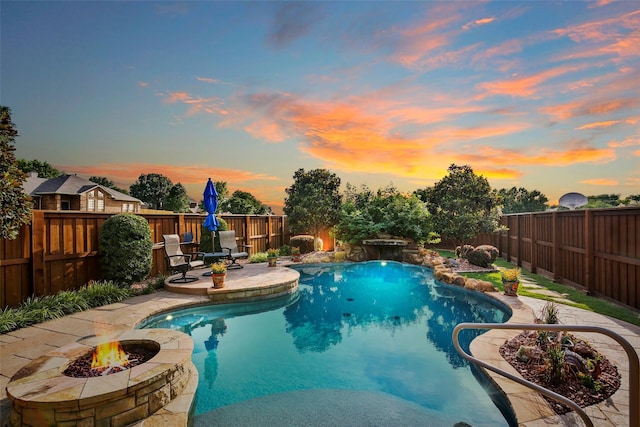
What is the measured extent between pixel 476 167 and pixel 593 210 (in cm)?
655

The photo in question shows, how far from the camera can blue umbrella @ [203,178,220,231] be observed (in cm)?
988

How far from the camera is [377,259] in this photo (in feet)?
45.7

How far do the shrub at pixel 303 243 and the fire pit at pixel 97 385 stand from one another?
11.6 metres

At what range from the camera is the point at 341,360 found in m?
4.72

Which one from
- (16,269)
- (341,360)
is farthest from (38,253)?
(341,360)

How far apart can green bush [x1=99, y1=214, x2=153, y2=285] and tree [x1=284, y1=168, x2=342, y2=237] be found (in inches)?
370

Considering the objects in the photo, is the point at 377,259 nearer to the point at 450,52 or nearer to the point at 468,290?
the point at 468,290

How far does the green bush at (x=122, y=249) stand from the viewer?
7035 millimetres

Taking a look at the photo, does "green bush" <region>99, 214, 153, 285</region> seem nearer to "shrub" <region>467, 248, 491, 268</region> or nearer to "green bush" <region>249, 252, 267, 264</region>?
"green bush" <region>249, 252, 267, 264</region>

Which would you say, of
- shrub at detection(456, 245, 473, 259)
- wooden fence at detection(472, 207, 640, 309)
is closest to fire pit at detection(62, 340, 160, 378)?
wooden fence at detection(472, 207, 640, 309)

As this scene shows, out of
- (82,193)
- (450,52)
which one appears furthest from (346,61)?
(82,193)

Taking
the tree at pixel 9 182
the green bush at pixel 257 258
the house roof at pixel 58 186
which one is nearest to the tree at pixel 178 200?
the house roof at pixel 58 186

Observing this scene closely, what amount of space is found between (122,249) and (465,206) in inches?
477

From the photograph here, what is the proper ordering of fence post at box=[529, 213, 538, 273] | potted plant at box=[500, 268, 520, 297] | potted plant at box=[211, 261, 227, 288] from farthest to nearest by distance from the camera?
fence post at box=[529, 213, 538, 273] < potted plant at box=[211, 261, 227, 288] < potted plant at box=[500, 268, 520, 297]
